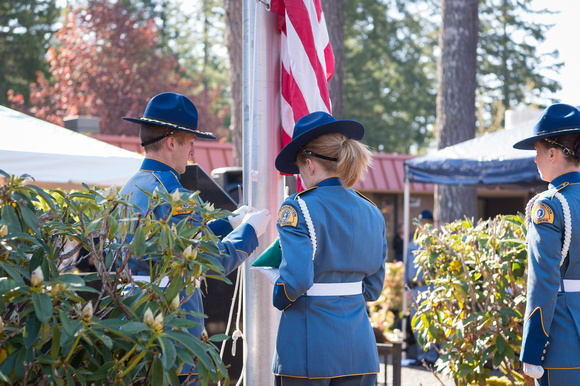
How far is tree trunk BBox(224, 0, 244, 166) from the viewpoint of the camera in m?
8.48

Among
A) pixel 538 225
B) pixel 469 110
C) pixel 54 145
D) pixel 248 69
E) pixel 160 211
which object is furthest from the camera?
pixel 469 110

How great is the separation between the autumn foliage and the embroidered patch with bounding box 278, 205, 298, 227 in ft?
68.0

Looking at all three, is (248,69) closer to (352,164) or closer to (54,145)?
(352,164)

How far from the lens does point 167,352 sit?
167cm

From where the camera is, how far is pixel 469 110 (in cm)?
1207

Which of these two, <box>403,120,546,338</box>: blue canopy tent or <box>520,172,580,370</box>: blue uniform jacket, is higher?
<box>403,120,546,338</box>: blue canopy tent

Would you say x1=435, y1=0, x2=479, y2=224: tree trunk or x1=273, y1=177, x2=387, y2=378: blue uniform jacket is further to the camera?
x1=435, y1=0, x2=479, y2=224: tree trunk

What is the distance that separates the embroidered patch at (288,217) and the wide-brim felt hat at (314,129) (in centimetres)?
30

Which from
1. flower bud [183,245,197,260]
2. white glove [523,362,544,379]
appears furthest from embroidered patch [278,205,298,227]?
white glove [523,362,544,379]

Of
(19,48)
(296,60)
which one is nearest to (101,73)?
(19,48)

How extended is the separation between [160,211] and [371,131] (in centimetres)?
2781

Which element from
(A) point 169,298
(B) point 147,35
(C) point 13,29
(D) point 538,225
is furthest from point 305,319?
(C) point 13,29

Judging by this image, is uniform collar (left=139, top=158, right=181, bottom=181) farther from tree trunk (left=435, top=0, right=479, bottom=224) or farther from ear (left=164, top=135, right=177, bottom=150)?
tree trunk (left=435, top=0, right=479, bottom=224)

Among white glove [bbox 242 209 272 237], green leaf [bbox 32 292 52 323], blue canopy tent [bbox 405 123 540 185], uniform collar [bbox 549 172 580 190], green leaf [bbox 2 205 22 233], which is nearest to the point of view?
green leaf [bbox 32 292 52 323]
